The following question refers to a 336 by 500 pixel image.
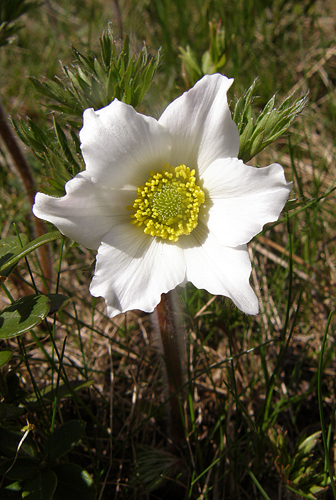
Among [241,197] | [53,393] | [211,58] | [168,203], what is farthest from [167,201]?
[211,58]

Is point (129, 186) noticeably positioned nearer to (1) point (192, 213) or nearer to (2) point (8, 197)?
(1) point (192, 213)

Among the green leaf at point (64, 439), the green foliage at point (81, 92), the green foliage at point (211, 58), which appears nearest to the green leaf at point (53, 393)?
the green leaf at point (64, 439)

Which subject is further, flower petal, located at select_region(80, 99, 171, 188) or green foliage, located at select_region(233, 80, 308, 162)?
green foliage, located at select_region(233, 80, 308, 162)

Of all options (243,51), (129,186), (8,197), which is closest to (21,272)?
(8,197)

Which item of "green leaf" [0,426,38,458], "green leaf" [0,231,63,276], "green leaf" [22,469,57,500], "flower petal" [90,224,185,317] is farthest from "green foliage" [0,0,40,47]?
"green leaf" [22,469,57,500]

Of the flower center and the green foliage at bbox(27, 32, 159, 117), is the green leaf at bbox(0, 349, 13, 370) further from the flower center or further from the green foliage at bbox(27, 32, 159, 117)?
the green foliage at bbox(27, 32, 159, 117)

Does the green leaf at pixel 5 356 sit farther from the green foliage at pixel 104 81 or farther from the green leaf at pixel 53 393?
the green foliage at pixel 104 81
